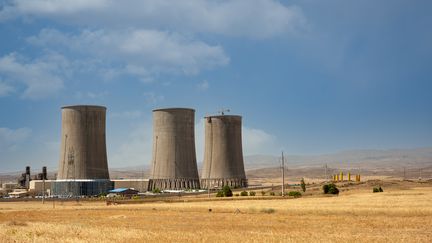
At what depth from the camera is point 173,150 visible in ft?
299

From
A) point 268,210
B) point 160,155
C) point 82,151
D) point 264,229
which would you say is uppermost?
point 82,151

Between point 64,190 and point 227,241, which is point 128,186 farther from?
point 227,241

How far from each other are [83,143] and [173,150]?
46.7 ft

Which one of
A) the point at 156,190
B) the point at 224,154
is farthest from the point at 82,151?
the point at 224,154

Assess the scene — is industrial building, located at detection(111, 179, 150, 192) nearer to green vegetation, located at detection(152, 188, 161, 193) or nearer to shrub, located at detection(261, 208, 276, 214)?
green vegetation, located at detection(152, 188, 161, 193)

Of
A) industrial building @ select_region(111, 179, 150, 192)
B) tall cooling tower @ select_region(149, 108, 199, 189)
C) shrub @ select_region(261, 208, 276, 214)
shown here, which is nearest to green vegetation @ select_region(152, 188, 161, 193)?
tall cooling tower @ select_region(149, 108, 199, 189)

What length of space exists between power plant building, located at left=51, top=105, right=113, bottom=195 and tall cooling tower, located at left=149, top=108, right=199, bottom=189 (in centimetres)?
870

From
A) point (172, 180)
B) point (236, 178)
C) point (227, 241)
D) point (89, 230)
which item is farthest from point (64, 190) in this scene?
point (227, 241)

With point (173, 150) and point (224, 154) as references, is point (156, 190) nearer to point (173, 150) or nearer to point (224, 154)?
point (173, 150)

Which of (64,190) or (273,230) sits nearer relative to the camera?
(273,230)

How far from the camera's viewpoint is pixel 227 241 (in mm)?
22062

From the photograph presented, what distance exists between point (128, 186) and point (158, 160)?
1138 centimetres

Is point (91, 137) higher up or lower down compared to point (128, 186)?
higher up

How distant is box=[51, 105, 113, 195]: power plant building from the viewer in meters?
87.6
